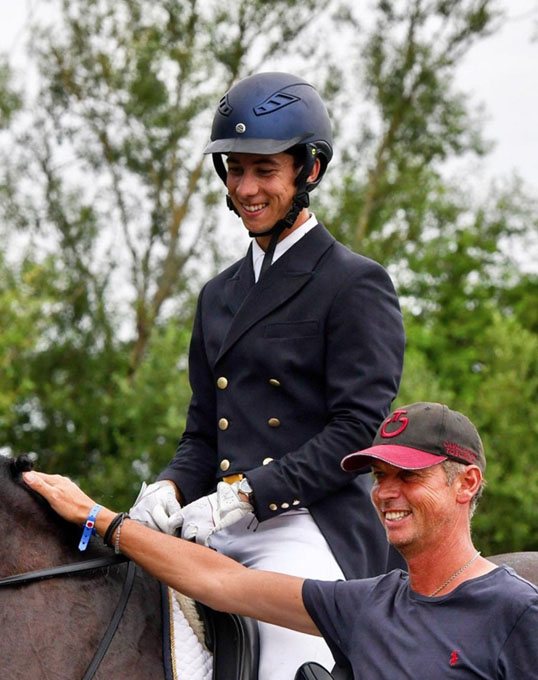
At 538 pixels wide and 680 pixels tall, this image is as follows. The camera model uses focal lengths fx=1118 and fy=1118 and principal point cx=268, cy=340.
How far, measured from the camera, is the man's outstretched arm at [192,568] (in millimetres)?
3613

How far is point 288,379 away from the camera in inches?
160

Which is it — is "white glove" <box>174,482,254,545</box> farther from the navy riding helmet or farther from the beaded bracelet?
the navy riding helmet

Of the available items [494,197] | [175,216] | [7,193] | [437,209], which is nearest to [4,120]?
[7,193]

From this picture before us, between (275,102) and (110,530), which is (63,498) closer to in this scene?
(110,530)

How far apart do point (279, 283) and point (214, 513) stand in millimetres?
930

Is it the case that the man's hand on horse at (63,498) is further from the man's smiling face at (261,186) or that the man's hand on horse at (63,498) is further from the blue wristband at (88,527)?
the man's smiling face at (261,186)

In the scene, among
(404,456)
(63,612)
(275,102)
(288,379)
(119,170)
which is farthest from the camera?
(119,170)

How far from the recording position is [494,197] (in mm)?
30562

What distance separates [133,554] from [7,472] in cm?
50

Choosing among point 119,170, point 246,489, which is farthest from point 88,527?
point 119,170

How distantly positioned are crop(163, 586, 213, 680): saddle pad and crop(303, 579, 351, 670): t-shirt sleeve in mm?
477

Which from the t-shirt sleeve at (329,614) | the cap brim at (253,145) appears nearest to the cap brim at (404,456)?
the t-shirt sleeve at (329,614)

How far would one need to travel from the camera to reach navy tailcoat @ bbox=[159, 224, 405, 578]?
3.89 m

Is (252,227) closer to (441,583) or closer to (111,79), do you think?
(441,583)
